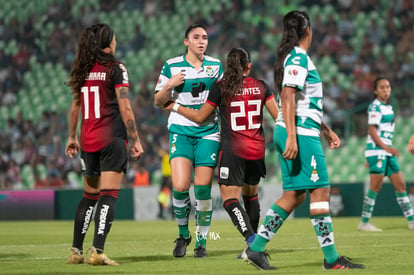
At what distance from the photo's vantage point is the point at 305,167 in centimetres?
658

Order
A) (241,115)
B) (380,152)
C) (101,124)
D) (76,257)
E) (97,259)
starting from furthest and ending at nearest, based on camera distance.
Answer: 1. (380,152)
2. (241,115)
3. (76,257)
4. (101,124)
5. (97,259)

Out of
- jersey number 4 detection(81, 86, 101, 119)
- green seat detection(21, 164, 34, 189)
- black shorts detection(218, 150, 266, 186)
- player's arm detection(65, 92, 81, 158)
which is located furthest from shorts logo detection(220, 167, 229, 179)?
green seat detection(21, 164, 34, 189)

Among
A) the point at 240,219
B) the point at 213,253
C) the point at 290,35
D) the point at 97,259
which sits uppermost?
the point at 290,35

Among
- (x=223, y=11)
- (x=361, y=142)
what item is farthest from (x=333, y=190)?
(x=223, y=11)

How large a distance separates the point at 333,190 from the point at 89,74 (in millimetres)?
12346

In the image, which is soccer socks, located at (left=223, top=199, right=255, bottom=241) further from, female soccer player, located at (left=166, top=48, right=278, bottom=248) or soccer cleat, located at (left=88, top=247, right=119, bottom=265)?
soccer cleat, located at (left=88, top=247, right=119, bottom=265)

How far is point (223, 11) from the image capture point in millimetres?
26859

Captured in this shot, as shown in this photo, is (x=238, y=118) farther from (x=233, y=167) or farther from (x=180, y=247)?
(x=180, y=247)

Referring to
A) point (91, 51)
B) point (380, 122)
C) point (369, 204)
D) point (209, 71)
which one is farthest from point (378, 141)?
point (91, 51)

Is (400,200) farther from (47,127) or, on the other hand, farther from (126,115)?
(47,127)

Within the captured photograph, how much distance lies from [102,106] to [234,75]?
1.49 meters

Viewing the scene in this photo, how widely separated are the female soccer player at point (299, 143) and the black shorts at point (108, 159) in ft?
5.28

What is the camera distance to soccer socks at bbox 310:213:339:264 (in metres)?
6.64

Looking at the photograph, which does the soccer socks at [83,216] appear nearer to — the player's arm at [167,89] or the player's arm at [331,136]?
the player's arm at [167,89]
